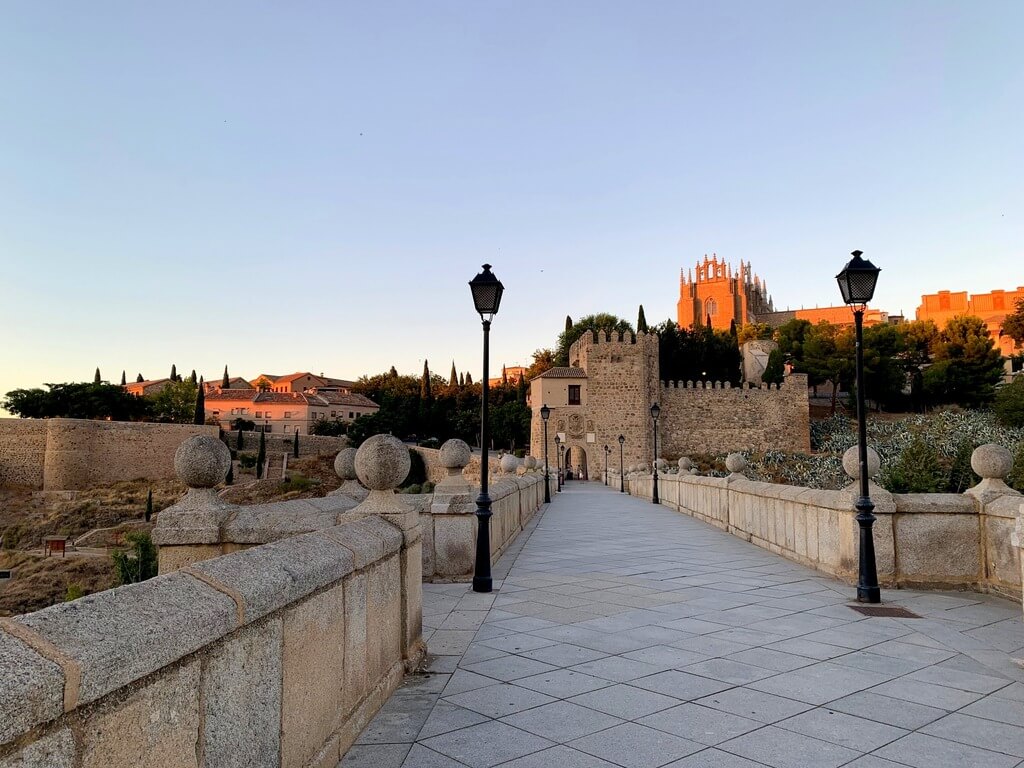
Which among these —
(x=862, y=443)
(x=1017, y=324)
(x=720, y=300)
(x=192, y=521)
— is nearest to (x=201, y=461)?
(x=192, y=521)

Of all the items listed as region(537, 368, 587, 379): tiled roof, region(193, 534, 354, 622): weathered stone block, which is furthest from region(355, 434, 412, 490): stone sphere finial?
region(537, 368, 587, 379): tiled roof

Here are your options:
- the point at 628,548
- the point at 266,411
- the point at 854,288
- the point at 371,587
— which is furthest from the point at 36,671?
the point at 266,411

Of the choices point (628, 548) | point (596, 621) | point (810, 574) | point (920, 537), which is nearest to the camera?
point (596, 621)

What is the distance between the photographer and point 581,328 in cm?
8019

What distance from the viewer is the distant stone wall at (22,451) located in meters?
57.3

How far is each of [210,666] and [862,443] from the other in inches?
296

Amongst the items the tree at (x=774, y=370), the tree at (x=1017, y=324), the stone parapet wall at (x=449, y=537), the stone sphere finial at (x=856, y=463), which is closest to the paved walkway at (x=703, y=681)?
the stone parapet wall at (x=449, y=537)

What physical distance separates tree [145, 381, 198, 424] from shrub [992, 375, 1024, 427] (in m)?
76.0

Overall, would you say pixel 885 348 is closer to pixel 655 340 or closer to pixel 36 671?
pixel 655 340

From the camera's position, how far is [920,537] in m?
7.80

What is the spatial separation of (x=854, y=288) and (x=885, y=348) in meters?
69.2

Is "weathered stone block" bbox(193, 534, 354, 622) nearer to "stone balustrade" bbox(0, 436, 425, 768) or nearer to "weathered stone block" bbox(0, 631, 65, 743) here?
"stone balustrade" bbox(0, 436, 425, 768)

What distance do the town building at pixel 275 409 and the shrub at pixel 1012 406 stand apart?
64135mm

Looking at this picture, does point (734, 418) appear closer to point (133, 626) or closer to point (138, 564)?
point (138, 564)
